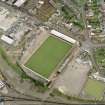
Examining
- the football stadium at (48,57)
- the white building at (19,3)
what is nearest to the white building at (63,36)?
the football stadium at (48,57)

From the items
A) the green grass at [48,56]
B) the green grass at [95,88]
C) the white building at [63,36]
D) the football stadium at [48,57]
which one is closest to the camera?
the green grass at [95,88]

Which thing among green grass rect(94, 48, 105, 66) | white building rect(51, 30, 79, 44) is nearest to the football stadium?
white building rect(51, 30, 79, 44)

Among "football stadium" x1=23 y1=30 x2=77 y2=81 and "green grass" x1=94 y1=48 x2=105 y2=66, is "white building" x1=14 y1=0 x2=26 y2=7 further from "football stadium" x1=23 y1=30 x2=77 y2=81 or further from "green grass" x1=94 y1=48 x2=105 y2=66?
"green grass" x1=94 y1=48 x2=105 y2=66

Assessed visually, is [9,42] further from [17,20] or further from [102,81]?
[102,81]

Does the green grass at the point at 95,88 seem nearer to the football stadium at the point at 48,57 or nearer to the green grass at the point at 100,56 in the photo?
the green grass at the point at 100,56

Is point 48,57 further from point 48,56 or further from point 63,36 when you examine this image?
point 63,36

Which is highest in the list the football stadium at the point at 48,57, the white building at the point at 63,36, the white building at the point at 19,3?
the white building at the point at 19,3
